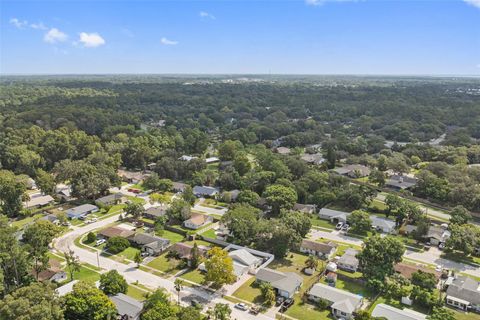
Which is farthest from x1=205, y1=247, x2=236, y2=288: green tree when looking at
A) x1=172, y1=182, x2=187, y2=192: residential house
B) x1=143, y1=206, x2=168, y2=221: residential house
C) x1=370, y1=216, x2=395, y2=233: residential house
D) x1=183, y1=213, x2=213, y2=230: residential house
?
x1=172, y1=182, x2=187, y2=192: residential house

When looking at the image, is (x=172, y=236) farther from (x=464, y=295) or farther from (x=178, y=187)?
(x=464, y=295)

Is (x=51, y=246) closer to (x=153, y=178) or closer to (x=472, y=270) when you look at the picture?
(x=153, y=178)

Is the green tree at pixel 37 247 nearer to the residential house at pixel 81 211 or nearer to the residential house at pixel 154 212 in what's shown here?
the residential house at pixel 81 211

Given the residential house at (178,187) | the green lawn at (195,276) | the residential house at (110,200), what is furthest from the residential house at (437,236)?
the residential house at (110,200)

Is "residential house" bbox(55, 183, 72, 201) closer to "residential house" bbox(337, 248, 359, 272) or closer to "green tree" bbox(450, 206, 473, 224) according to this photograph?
"residential house" bbox(337, 248, 359, 272)

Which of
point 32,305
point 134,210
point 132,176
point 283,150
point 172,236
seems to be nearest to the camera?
point 32,305

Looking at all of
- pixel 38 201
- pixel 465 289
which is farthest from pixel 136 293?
pixel 38 201
